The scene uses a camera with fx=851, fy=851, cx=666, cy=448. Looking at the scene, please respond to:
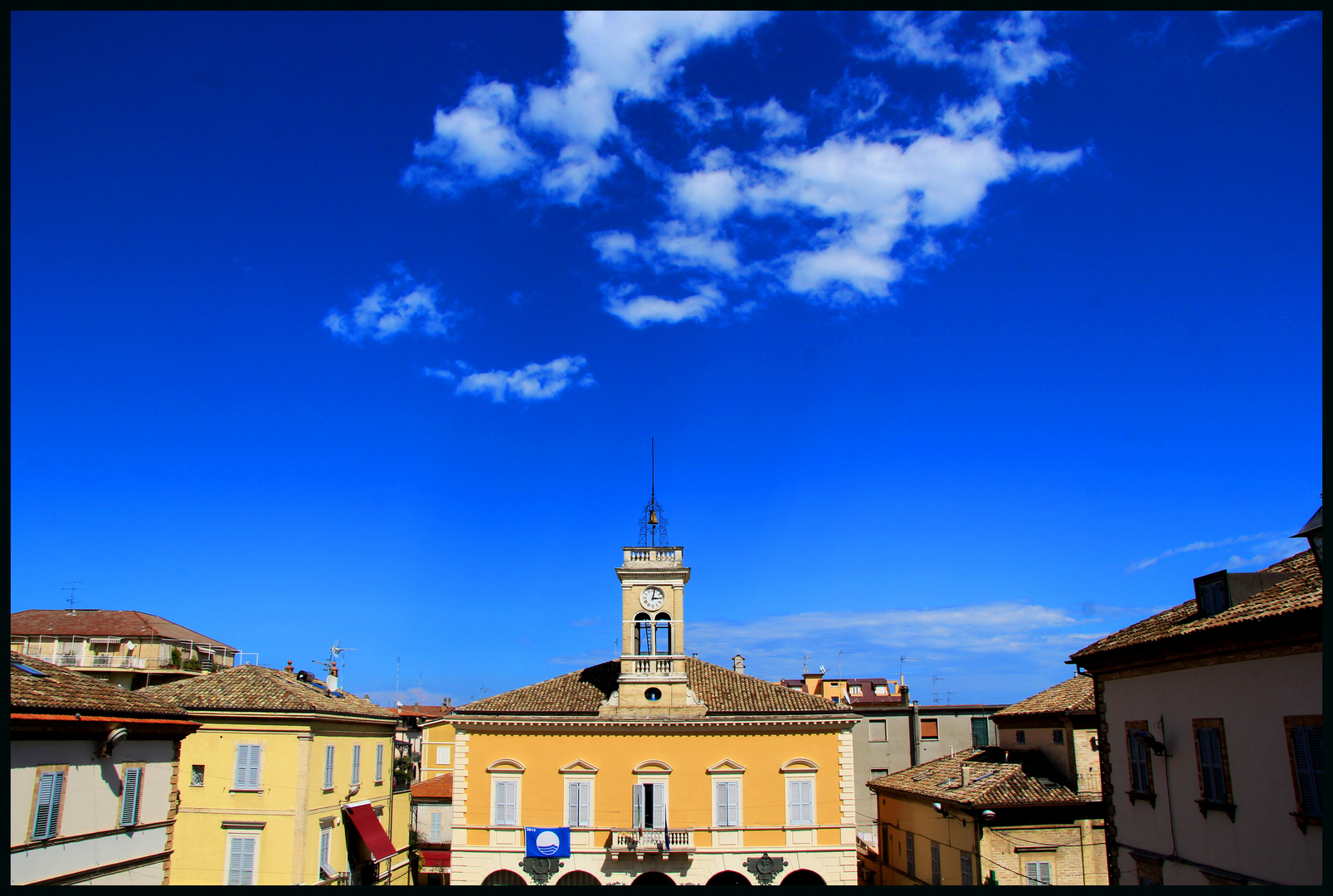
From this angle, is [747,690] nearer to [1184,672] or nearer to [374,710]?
[374,710]

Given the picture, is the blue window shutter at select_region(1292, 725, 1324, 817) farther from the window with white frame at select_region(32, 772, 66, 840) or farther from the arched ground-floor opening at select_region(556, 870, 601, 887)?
the arched ground-floor opening at select_region(556, 870, 601, 887)

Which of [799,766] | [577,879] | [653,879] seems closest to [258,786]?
[577,879]

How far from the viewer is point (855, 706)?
49906 mm

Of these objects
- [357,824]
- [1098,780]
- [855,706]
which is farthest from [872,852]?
[357,824]

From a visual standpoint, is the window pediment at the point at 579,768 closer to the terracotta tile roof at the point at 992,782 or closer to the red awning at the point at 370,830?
the red awning at the point at 370,830

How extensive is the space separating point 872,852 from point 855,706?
1012cm

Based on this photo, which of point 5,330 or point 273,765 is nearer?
point 5,330

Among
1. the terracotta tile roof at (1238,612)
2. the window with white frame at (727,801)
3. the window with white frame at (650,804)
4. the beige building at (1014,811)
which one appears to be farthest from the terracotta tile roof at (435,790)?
the terracotta tile roof at (1238,612)

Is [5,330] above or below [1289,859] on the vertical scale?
above

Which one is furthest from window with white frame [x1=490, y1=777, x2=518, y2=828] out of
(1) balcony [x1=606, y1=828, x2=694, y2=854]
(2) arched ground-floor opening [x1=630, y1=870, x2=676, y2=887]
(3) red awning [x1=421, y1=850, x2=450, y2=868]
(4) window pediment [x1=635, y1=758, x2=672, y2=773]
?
(3) red awning [x1=421, y1=850, x2=450, y2=868]

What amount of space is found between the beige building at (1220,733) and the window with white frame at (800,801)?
47.3 feet

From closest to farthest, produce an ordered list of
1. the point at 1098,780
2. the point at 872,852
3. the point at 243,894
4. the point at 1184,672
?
1. the point at 243,894
2. the point at 1184,672
3. the point at 1098,780
4. the point at 872,852

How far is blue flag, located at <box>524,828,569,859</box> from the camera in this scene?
3400 centimetres

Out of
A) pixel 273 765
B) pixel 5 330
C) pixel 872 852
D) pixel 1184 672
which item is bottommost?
pixel 872 852
